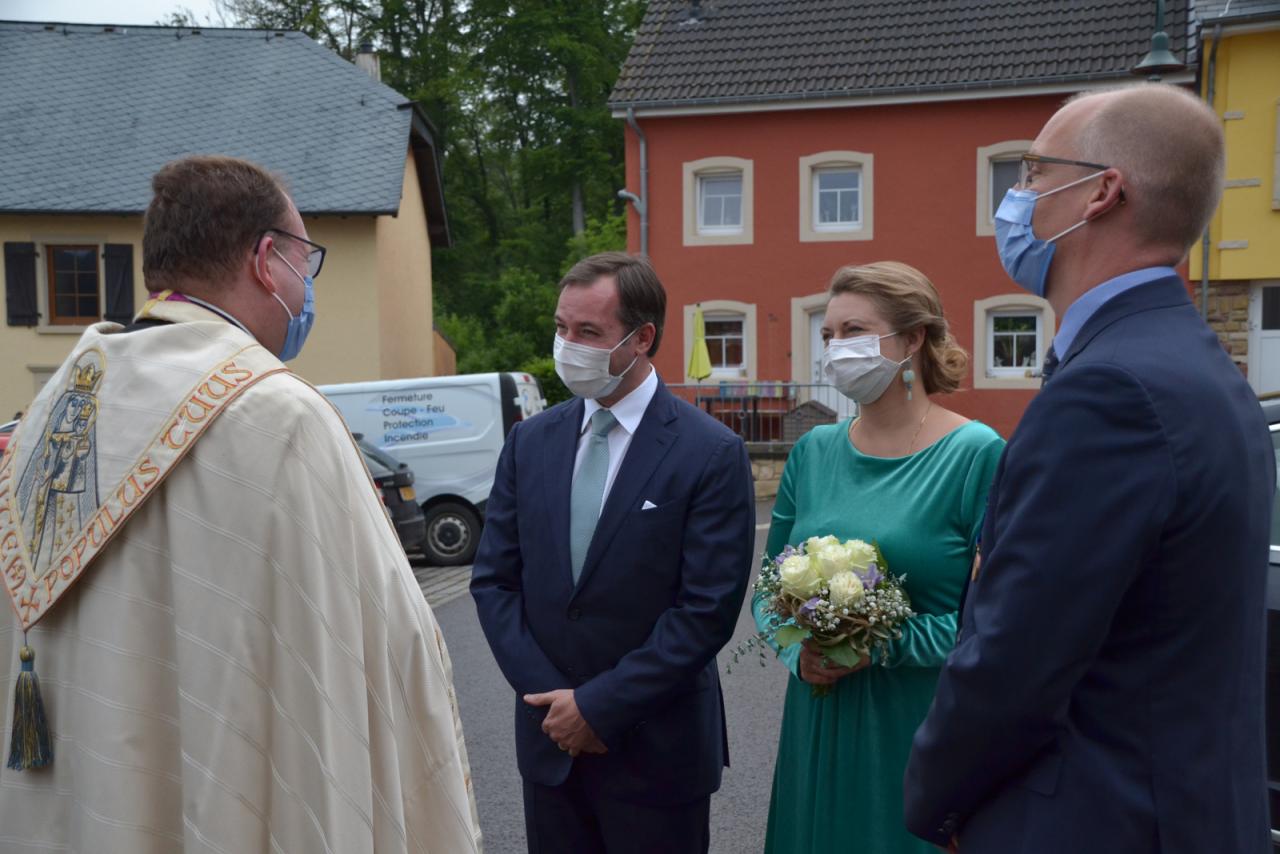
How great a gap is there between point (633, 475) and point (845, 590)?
0.69 meters

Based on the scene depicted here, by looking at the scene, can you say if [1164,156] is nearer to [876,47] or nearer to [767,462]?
[767,462]

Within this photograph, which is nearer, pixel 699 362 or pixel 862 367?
pixel 862 367

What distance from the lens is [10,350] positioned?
77.6ft

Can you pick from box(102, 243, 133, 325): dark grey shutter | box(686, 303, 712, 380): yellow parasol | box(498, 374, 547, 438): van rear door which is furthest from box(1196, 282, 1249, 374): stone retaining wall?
box(102, 243, 133, 325): dark grey shutter

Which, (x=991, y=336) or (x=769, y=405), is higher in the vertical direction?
(x=991, y=336)

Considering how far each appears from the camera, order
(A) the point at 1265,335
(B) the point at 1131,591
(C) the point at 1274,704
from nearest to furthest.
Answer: (B) the point at 1131,591 < (C) the point at 1274,704 < (A) the point at 1265,335

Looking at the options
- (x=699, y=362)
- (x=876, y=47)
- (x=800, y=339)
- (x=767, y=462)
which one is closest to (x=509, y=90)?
(x=876, y=47)

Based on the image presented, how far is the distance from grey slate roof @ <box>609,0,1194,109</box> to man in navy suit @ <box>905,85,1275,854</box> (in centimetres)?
2334

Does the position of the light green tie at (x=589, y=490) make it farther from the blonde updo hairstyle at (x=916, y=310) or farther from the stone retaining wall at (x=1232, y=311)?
the stone retaining wall at (x=1232, y=311)

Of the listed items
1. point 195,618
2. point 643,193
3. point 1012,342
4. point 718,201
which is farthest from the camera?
point 718,201

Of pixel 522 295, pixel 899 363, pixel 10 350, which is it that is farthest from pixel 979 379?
pixel 899 363

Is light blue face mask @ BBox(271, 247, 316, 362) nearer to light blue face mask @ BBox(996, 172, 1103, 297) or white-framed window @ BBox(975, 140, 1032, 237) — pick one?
light blue face mask @ BBox(996, 172, 1103, 297)

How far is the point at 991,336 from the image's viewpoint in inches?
979

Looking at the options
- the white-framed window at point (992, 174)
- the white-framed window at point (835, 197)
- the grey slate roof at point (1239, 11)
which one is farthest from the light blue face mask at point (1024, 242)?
the white-framed window at point (835, 197)
